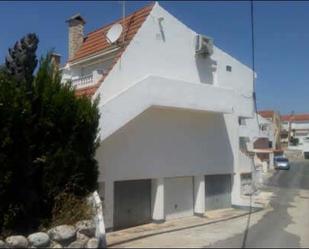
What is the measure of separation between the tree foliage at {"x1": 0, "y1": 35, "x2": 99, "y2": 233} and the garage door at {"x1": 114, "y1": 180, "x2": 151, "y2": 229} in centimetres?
295

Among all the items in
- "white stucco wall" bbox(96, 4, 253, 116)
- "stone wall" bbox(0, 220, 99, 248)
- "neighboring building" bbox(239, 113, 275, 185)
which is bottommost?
"stone wall" bbox(0, 220, 99, 248)

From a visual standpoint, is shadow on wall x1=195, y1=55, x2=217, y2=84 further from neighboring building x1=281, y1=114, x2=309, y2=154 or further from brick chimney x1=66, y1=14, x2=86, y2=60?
neighboring building x1=281, y1=114, x2=309, y2=154

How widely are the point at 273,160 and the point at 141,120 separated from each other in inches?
1747

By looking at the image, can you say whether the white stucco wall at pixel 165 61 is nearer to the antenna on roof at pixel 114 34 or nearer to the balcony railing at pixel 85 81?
the antenna on roof at pixel 114 34

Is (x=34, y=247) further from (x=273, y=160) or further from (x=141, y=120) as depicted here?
(x=273, y=160)

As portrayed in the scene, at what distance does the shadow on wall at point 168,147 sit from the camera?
55.5ft

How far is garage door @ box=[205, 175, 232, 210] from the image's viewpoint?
21750mm

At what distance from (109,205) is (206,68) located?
348 inches

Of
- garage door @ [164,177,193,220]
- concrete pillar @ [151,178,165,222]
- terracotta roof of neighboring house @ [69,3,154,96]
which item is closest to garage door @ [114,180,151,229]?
concrete pillar @ [151,178,165,222]

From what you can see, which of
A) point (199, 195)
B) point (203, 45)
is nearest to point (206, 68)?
point (203, 45)

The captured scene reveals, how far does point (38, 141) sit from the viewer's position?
1336 cm

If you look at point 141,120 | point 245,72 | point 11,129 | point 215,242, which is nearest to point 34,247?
point 11,129

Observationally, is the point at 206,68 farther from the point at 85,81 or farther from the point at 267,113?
the point at 267,113

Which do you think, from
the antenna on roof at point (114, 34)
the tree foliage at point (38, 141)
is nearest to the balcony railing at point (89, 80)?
the antenna on roof at point (114, 34)
